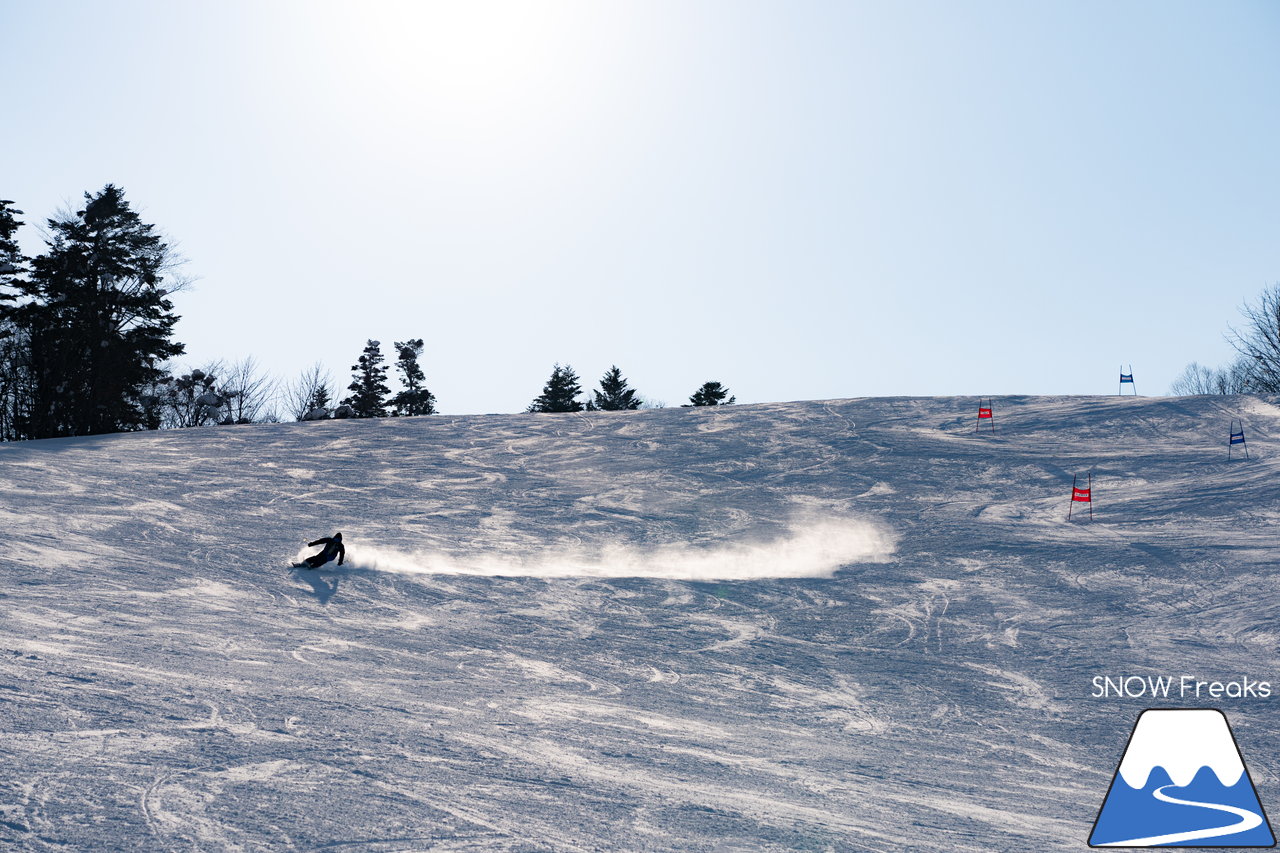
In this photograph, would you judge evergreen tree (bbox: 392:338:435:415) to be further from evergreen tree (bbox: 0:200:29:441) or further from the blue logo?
the blue logo

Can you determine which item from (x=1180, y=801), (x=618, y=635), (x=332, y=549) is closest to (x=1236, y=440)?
(x=618, y=635)

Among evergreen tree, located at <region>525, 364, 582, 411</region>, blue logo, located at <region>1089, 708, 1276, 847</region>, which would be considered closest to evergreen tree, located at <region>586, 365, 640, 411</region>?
evergreen tree, located at <region>525, 364, 582, 411</region>

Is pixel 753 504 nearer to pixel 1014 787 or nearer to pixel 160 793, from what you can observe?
pixel 1014 787

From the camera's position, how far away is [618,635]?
32.8 feet

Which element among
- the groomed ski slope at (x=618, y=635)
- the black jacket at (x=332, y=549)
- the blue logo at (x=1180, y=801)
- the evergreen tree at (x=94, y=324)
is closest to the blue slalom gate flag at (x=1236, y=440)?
the groomed ski slope at (x=618, y=635)

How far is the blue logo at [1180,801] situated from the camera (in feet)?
17.3

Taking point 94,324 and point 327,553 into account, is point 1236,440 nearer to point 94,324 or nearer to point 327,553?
point 327,553

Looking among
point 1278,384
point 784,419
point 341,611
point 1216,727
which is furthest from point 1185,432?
point 1278,384

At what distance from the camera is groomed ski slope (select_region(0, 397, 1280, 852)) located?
533 centimetres

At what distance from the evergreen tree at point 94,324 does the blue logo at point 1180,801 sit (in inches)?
1466

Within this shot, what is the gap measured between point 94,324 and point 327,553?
2914 cm

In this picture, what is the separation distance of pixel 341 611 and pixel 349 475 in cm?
898

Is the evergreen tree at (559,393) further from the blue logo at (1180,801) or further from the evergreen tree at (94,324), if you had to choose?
the blue logo at (1180,801)

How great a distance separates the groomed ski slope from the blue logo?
0.27 meters
